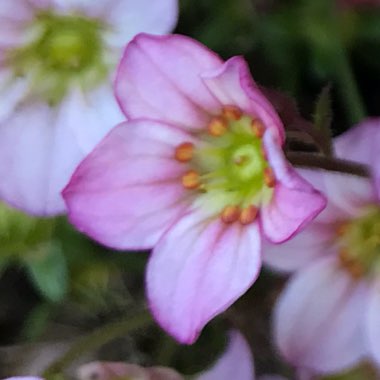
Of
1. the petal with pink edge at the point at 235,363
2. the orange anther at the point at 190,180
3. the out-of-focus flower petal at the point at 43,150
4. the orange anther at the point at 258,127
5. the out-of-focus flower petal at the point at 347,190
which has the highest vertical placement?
the orange anther at the point at 258,127

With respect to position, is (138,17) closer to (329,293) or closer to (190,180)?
(190,180)

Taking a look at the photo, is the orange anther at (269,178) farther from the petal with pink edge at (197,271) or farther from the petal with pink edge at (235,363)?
the petal with pink edge at (235,363)

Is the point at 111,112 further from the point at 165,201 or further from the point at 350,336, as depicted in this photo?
the point at 350,336

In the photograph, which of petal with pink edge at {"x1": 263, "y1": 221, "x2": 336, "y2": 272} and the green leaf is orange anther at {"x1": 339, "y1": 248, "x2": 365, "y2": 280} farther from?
the green leaf

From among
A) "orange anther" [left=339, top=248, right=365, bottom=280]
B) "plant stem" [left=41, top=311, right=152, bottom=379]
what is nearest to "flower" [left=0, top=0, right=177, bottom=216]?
"plant stem" [left=41, top=311, right=152, bottom=379]

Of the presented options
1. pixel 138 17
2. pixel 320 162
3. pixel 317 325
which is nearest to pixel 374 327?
A: pixel 317 325

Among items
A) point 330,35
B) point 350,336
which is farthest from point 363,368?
point 330,35

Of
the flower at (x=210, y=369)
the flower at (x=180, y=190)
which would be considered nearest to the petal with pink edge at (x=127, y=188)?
the flower at (x=180, y=190)
